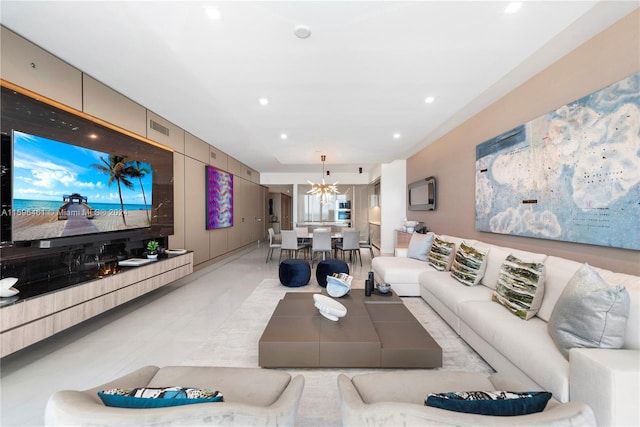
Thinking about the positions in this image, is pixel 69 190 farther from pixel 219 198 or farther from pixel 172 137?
pixel 219 198

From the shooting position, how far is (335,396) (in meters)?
1.81

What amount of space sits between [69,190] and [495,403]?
3.80 metres

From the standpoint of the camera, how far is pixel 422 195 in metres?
6.13

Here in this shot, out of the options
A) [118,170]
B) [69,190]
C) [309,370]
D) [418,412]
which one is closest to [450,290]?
[309,370]

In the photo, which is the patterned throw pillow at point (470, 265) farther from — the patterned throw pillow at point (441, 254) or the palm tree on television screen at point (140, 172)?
the palm tree on television screen at point (140, 172)

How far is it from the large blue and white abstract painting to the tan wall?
0.35 ft

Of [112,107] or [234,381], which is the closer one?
[234,381]

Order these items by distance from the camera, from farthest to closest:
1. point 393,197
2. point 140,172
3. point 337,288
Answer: point 393,197 < point 140,172 < point 337,288

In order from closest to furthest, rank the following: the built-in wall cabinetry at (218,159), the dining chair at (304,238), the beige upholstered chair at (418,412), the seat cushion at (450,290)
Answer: the beige upholstered chair at (418,412) → the seat cushion at (450,290) → the built-in wall cabinetry at (218,159) → the dining chair at (304,238)

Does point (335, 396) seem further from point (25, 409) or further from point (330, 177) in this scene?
point (330, 177)

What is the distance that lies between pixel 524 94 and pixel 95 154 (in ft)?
16.5

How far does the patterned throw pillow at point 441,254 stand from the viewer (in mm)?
3617

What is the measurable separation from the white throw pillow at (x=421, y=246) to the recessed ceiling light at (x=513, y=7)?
121 inches

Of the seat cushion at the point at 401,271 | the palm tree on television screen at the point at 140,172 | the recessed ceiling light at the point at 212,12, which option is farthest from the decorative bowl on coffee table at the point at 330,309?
the palm tree on television screen at the point at 140,172
